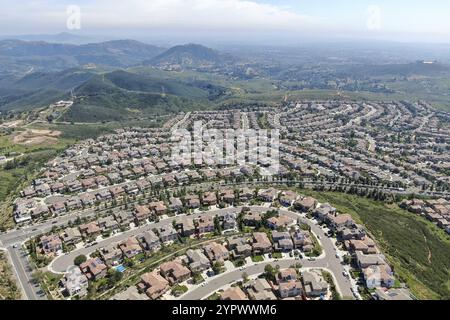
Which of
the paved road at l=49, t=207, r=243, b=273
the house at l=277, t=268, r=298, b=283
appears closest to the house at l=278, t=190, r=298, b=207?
the paved road at l=49, t=207, r=243, b=273

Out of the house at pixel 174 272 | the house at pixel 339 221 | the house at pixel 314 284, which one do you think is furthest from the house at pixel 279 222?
the house at pixel 174 272

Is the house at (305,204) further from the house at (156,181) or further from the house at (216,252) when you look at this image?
the house at (156,181)

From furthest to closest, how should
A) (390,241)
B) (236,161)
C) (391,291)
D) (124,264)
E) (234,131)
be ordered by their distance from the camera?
(234,131) → (236,161) → (390,241) → (124,264) → (391,291)

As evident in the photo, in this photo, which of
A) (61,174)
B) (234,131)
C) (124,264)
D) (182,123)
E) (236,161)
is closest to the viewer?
(124,264)

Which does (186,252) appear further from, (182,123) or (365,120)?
(365,120)

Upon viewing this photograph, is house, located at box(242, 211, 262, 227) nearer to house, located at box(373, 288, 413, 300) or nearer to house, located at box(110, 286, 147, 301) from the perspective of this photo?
house, located at box(373, 288, 413, 300)
